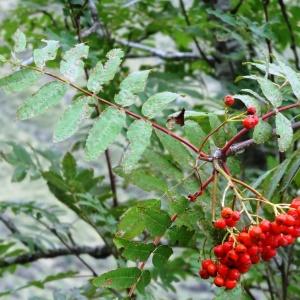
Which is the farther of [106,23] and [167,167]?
[106,23]

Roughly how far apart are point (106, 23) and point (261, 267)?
25.8 inches

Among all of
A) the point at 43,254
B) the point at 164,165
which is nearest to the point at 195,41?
the point at 43,254

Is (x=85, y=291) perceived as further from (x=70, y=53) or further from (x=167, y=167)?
(x=70, y=53)

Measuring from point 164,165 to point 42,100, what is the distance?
0.69 ft

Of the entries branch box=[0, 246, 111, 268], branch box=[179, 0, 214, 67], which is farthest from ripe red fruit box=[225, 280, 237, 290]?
branch box=[179, 0, 214, 67]

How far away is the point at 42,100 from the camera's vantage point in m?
0.90

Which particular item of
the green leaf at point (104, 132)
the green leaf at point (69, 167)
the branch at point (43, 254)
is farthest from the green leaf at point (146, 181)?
the branch at point (43, 254)

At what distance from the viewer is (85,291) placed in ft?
4.94

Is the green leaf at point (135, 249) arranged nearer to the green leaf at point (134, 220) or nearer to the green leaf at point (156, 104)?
the green leaf at point (134, 220)

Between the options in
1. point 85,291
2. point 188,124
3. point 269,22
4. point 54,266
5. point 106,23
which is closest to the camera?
point 188,124

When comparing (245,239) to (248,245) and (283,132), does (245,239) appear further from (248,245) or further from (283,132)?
(283,132)

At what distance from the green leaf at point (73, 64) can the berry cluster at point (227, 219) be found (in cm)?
26

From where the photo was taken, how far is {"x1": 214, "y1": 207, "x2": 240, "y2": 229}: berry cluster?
830mm

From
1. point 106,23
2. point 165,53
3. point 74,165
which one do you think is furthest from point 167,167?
point 165,53
